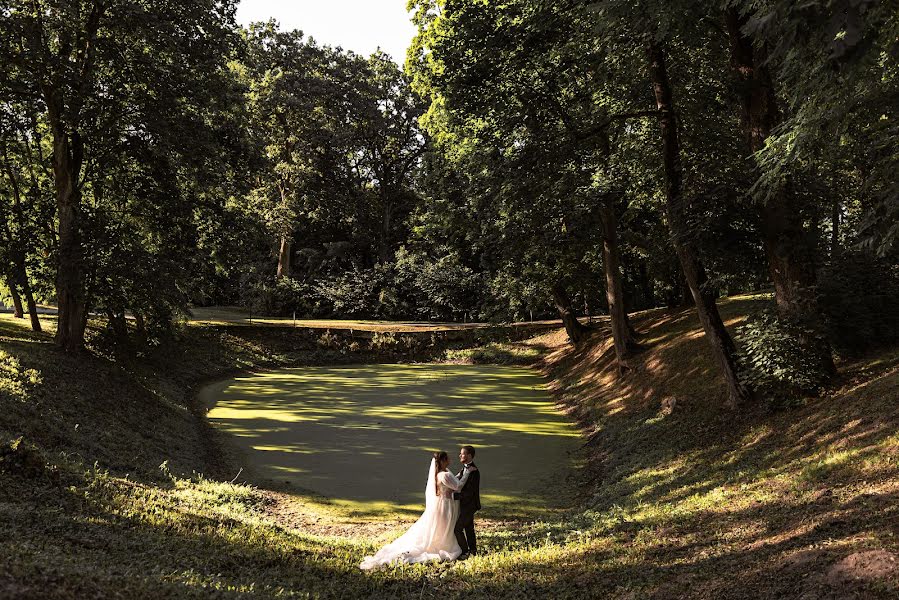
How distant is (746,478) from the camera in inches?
352

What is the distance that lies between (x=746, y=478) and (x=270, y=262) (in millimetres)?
47842

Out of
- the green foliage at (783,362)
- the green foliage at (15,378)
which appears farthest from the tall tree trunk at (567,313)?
the green foliage at (15,378)

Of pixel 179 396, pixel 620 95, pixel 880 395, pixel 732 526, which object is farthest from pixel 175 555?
pixel 179 396

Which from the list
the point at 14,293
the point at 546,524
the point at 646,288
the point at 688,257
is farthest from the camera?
the point at 646,288

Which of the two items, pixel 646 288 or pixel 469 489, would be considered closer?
pixel 469 489

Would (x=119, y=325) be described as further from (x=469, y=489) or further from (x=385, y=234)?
(x=385, y=234)

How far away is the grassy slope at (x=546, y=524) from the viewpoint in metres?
5.60

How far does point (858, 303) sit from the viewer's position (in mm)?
11484

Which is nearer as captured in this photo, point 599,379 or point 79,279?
point 79,279

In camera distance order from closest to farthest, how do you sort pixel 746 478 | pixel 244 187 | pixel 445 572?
pixel 445 572
pixel 746 478
pixel 244 187

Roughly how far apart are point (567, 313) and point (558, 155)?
16451mm

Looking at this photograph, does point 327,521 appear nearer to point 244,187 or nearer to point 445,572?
point 445,572

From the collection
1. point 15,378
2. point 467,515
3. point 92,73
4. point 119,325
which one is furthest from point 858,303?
point 119,325

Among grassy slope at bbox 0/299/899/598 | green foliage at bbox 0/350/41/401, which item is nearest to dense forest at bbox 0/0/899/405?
grassy slope at bbox 0/299/899/598
